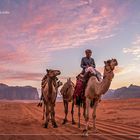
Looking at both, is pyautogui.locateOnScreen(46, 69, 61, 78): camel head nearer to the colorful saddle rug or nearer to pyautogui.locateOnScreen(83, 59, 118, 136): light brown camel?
the colorful saddle rug

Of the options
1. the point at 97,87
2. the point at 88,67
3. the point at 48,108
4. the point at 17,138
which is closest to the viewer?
the point at 17,138

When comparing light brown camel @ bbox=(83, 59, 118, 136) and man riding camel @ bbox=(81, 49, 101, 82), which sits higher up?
man riding camel @ bbox=(81, 49, 101, 82)

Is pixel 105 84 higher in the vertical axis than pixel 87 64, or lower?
lower

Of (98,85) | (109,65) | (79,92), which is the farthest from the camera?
(79,92)

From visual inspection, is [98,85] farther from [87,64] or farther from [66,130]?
[66,130]

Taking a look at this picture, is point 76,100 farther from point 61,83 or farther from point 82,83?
point 61,83

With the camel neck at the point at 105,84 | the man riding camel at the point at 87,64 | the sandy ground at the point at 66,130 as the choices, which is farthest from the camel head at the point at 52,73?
the camel neck at the point at 105,84

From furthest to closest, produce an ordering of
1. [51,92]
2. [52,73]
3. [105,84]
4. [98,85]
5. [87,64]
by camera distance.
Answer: [51,92]
[52,73]
[87,64]
[98,85]
[105,84]

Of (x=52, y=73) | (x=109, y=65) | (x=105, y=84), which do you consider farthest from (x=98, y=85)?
(x=52, y=73)

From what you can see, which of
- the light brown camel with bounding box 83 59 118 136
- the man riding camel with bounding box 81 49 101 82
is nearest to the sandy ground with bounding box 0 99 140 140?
the light brown camel with bounding box 83 59 118 136

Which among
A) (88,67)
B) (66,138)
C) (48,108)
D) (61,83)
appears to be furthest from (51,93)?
(66,138)

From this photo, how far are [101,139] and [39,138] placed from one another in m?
2.30

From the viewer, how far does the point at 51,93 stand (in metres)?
17.6

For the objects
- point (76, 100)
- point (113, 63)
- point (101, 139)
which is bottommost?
point (101, 139)
